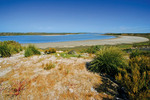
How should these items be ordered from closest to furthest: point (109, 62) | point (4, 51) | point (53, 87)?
point (53, 87), point (109, 62), point (4, 51)

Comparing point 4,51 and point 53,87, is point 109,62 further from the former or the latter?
point 4,51

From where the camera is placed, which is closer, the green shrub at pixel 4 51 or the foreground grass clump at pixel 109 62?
the foreground grass clump at pixel 109 62

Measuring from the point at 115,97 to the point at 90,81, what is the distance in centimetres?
109

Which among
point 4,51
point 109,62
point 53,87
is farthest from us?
point 4,51

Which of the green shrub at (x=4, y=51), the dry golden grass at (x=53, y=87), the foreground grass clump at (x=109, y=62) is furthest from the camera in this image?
the green shrub at (x=4, y=51)

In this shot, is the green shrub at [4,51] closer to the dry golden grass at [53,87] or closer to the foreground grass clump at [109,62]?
the dry golden grass at [53,87]

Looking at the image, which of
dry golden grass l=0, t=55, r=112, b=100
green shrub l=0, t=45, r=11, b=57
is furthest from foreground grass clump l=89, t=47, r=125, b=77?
green shrub l=0, t=45, r=11, b=57

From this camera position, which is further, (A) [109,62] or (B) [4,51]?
(B) [4,51]

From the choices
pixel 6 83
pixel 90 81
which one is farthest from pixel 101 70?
pixel 6 83

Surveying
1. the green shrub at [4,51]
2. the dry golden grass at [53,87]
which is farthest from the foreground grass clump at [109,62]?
the green shrub at [4,51]

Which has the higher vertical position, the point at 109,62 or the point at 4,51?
the point at 109,62

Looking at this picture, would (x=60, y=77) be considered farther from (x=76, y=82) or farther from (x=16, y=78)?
(x=16, y=78)

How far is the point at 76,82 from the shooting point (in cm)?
334

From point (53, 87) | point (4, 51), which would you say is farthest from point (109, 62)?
point (4, 51)
